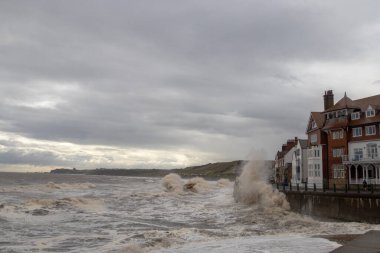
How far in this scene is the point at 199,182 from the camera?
8444cm

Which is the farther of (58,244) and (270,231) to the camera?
(270,231)

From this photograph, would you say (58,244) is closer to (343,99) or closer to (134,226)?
(134,226)

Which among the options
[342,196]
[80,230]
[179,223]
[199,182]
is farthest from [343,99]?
[199,182]

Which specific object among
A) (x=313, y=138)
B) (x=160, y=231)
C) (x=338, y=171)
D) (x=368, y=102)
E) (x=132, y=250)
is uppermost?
(x=368, y=102)

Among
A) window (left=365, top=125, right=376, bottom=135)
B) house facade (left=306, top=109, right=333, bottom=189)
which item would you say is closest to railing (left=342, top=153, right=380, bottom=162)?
window (left=365, top=125, right=376, bottom=135)

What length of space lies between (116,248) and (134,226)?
7.57 metres

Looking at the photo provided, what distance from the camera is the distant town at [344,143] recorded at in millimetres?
40750

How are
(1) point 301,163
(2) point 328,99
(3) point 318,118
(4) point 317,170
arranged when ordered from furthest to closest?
(1) point 301,163
(2) point 328,99
(3) point 318,118
(4) point 317,170

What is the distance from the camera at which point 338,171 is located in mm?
43938

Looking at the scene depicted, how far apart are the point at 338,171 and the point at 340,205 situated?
15.1m

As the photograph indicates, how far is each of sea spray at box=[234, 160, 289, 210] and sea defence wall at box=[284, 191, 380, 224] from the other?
233cm

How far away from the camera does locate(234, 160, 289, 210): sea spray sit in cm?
3738

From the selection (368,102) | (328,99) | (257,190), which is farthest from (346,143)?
(257,190)

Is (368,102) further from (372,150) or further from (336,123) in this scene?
(372,150)
